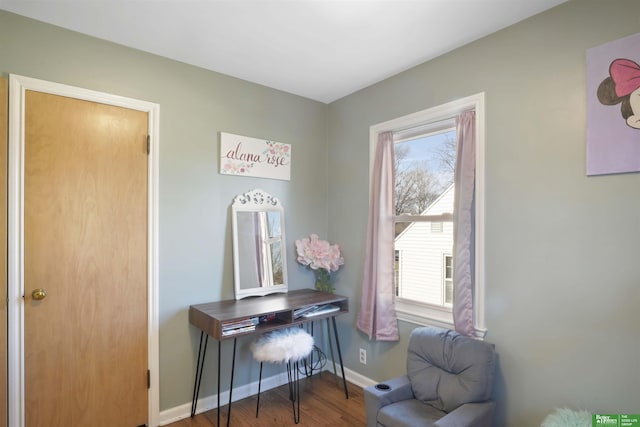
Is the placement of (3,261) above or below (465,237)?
below

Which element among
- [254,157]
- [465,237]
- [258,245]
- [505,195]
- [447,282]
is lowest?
[447,282]

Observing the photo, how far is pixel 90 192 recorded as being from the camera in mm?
2158

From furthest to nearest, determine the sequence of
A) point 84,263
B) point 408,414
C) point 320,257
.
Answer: point 320,257
point 84,263
point 408,414

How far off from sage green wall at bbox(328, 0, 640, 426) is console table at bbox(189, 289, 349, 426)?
1231 mm

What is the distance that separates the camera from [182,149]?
8.29 ft

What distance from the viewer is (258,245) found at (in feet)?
9.44

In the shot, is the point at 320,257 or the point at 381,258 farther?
the point at 320,257

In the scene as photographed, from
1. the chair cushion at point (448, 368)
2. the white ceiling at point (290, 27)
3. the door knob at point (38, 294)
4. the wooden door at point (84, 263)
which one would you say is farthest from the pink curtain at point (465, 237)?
the door knob at point (38, 294)

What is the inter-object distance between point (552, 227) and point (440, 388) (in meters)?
1.10

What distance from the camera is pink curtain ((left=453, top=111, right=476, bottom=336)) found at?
7.23ft

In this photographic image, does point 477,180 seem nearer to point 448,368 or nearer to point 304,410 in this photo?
point 448,368

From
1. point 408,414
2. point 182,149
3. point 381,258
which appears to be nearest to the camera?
point 408,414

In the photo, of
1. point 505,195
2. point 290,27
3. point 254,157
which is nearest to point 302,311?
point 254,157

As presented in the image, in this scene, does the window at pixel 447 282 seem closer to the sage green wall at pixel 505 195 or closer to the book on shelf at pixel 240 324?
the sage green wall at pixel 505 195
